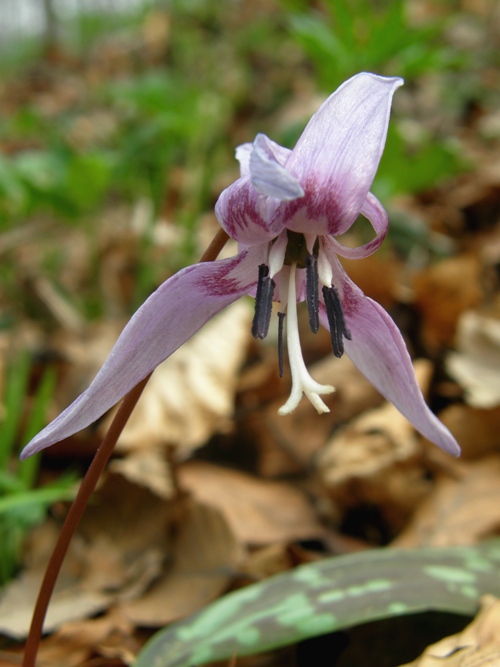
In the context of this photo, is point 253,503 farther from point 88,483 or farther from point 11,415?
point 88,483

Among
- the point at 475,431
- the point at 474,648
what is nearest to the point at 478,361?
the point at 475,431

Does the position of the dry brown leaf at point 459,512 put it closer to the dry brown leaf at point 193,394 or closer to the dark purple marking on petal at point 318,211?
the dry brown leaf at point 193,394

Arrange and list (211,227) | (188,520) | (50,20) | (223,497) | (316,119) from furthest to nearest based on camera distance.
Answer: (50,20) → (211,227) → (223,497) → (188,520) → (316,119)

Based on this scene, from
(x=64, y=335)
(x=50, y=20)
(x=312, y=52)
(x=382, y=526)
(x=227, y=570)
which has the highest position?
(x=50, y=20)

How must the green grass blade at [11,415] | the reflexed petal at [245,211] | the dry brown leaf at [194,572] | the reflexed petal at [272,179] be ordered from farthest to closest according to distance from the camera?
the green grass blade at [11,415] → the dry brown leaf at [194,572] → the reflexed petal at [245,211] → the reflexed petal at [272,179]

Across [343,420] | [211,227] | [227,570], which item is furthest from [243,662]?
[211,227]

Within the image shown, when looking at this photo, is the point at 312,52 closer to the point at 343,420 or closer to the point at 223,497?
the point at 343,420

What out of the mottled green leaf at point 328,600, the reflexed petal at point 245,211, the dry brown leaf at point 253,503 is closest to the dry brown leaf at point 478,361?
the dry brown leaf at point 253,503
